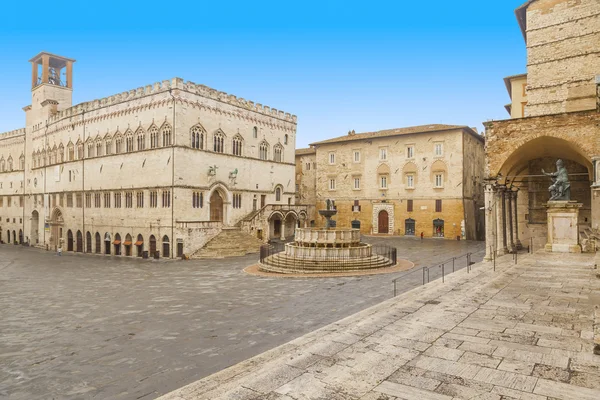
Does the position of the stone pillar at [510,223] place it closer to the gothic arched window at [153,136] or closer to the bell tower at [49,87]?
the gothic arched window at [153,136]

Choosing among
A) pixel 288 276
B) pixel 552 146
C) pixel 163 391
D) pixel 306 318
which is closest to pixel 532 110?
pixel 552 146

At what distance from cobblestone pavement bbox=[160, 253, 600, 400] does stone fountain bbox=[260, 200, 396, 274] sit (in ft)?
32.0

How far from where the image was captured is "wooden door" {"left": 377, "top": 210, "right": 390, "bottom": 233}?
47.2 meters

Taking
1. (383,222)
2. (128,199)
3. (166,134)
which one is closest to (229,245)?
(166,134)

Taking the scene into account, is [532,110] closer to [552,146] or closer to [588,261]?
[552,146]

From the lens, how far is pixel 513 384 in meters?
6.33

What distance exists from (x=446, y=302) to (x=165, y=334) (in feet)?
27.1

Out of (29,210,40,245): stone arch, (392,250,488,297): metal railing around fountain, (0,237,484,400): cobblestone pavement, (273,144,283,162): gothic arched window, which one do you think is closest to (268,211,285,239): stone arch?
(273,144,283,162): gothic arched window

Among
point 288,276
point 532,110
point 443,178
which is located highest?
point 532,110

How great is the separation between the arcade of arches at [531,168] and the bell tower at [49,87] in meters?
48.6

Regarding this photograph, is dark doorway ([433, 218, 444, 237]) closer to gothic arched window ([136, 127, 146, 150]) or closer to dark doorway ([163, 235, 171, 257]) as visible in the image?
dark doorway ([163, 235, 171, 257])

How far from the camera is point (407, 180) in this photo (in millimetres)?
45781

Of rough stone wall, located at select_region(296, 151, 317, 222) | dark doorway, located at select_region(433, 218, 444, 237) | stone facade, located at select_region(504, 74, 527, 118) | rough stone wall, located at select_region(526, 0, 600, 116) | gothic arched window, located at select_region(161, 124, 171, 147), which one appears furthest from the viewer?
rough stone wall, located at select_region(296, 151, 317, 222)

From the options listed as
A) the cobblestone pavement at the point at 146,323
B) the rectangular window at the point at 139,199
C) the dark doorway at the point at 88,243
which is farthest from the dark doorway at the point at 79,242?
the cobblestone pavement at the point at 146,323
